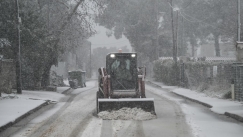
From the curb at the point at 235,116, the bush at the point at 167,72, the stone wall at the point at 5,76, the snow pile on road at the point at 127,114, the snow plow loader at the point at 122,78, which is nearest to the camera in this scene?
the curb at the point at 235,116

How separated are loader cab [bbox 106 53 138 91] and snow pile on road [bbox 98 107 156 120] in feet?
6.54

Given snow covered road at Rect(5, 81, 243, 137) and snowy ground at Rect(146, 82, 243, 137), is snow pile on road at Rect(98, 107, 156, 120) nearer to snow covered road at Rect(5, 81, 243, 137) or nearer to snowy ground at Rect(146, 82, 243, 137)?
snow covered road at Rect(5, 81, 243, 137)

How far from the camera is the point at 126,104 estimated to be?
47.7 ft

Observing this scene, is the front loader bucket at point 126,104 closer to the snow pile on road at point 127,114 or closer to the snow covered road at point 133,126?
the snow pile on road at point 127,114

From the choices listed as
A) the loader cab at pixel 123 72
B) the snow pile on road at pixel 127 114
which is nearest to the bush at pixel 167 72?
the loader cab at pixel 123 72

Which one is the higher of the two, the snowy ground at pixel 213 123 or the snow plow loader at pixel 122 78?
the snow plow loader at pixel 122 78

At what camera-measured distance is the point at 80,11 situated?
31.3 m

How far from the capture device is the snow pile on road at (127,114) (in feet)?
45.7

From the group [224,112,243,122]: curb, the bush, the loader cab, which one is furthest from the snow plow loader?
the bush

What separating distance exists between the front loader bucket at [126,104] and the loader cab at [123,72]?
177 centimetres

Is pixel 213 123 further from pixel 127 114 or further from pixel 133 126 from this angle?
pixel 127 114

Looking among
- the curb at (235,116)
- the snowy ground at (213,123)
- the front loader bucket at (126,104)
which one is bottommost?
the snowy ground at (213,123)

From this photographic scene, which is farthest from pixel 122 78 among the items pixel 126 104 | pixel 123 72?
pixel 126 104

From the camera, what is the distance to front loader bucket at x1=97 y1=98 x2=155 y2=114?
14.5 metres
